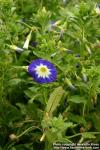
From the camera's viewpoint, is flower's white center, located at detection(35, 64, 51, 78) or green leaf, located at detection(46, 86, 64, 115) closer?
green leaf, located at detection(46, 86, 64, 115)

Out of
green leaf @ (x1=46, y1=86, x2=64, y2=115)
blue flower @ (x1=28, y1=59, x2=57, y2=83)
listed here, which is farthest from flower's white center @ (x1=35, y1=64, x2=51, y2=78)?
green leaf @ (x1=46, y1=86, x2=64, y2=115)

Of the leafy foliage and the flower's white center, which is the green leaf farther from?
the flower's white center

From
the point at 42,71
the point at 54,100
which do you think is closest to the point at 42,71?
the point at 42,71

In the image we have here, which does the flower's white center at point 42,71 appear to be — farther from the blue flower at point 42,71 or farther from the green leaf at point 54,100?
the green leaf at point 54,100

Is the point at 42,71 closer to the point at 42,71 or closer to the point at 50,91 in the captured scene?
the point at 42,71

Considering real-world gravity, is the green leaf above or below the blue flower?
below

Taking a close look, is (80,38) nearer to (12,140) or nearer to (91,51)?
(91,51)

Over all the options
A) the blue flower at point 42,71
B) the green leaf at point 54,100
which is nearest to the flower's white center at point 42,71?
the blue flower at point 42,71
